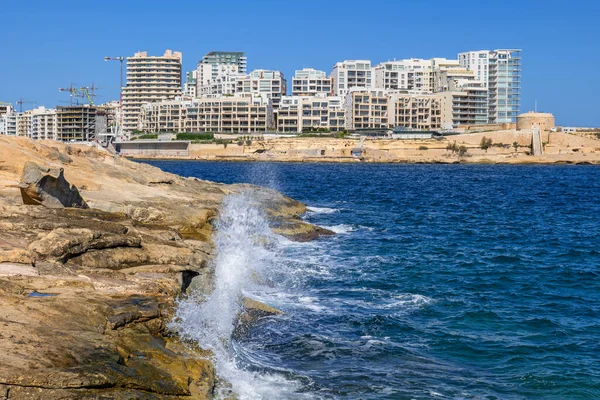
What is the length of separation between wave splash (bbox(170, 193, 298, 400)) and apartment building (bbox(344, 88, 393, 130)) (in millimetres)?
136614

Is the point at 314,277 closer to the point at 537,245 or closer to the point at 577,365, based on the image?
the point at 577,365

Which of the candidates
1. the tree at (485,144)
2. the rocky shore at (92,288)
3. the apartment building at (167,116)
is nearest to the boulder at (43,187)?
the rocky shore at (92,288)

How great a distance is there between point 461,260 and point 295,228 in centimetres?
855

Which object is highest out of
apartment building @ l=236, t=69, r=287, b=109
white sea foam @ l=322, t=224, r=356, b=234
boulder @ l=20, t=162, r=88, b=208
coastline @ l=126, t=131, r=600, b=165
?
apartment building @ l=236, t=69, r=287, b=109

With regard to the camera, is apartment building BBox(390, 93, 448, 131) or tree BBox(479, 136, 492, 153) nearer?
tree BBox(479, 136, 492, 153)

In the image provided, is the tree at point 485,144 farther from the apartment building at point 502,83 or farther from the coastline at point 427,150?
the apartment building at point 502,83

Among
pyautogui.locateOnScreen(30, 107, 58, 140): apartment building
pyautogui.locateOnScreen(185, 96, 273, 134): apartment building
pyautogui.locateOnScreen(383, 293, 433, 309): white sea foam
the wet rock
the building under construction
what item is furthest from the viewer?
A: pyautogui.locateOnScreen(30, 107, 58, 140): apartment building

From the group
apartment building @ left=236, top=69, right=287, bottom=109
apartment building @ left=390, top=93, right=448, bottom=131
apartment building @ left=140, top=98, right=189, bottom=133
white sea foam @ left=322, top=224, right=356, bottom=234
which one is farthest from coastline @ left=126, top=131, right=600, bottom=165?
white sea foam @ left=322, top=224, right=356, bottom=234

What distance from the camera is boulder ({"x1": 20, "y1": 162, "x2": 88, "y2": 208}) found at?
67.3ft

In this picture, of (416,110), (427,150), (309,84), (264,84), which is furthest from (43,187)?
(309,84)

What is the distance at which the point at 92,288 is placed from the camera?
13977 mm

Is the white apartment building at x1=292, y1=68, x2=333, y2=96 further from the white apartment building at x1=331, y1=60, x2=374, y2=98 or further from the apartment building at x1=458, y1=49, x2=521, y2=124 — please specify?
the apartment building at x1=458, y1=49, x2=521, y2=124

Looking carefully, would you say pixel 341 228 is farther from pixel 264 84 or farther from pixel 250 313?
pixel 264 84

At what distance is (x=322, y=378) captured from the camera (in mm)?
13336
